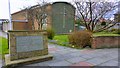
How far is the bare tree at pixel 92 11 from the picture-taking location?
14.5 meters

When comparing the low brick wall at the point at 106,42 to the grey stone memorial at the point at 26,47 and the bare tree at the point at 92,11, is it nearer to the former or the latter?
the grey stone memorial at the point at 26,47

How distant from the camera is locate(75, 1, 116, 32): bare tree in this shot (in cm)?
1446

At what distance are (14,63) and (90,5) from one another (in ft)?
36.9

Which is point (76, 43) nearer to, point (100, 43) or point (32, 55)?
point (100, 43)

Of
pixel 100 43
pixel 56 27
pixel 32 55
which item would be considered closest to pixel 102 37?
pixel 100 43

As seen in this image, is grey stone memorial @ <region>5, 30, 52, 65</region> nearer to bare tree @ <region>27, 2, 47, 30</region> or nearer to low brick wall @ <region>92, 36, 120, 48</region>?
low brick wall @ <region>92, 36, 120, 48</region>

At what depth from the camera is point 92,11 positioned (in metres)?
14.8

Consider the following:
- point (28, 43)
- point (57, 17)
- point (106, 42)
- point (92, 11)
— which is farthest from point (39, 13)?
point (28, 43)

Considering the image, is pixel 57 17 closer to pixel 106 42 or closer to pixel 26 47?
pixel 106 42

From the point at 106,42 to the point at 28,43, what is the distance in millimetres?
5368

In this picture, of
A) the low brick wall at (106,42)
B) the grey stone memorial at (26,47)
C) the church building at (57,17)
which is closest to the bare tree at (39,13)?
the church building at (57,17)

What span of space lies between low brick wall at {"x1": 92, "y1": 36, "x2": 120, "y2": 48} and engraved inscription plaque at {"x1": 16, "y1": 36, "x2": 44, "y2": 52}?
13.1 ft

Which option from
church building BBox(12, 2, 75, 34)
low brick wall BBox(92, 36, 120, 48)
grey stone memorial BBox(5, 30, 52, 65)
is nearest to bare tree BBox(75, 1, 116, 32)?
low brick wall BBox(92, 36, 120, 48)

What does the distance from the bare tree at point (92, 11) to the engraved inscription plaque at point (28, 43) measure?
383 inches
